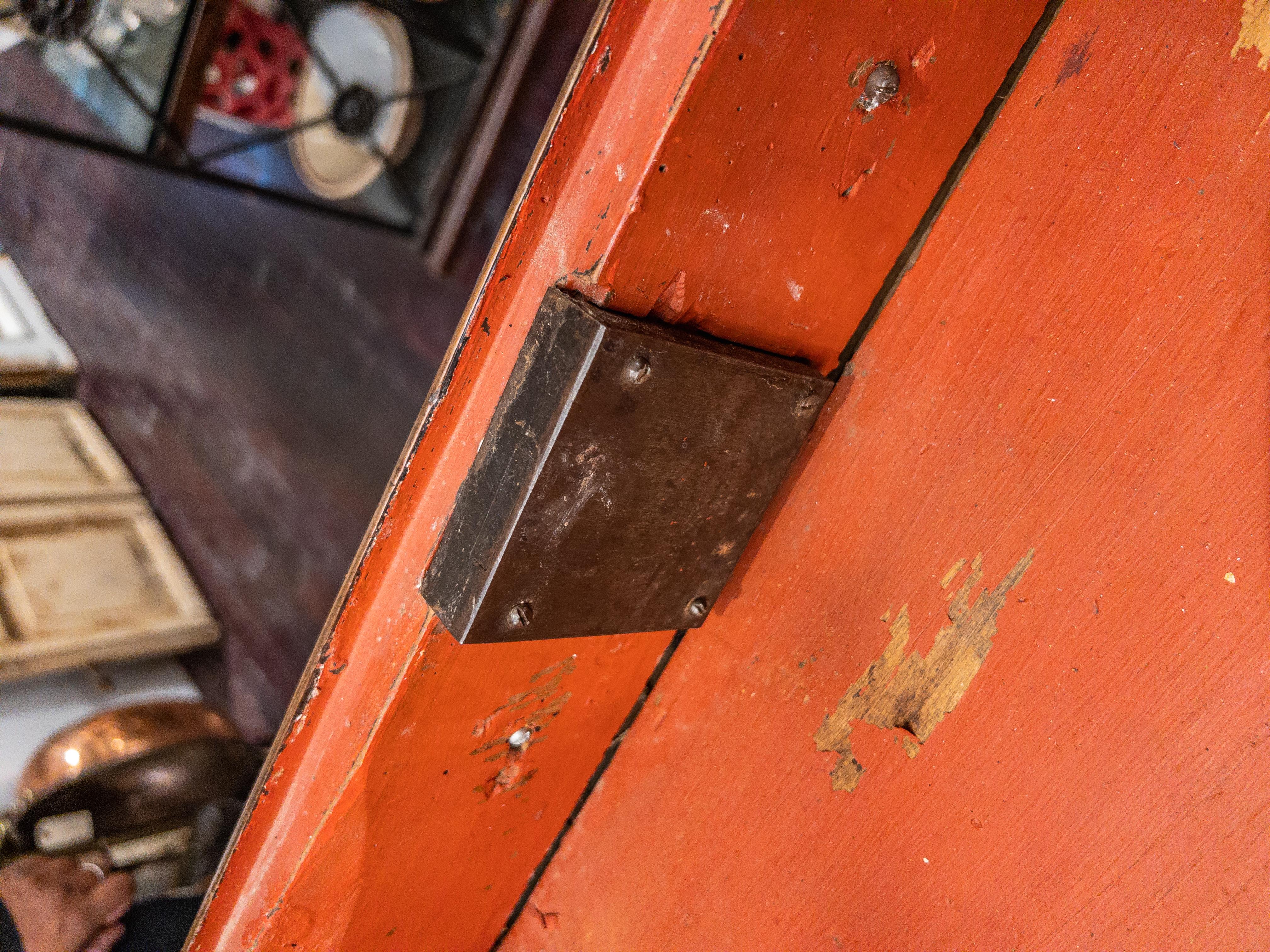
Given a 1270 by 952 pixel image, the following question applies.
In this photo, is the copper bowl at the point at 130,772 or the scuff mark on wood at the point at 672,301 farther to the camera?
the copper bowl at the point at 130,772

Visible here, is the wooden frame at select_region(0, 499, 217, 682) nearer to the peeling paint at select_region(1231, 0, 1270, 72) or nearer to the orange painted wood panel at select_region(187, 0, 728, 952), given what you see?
the orange painted wood panel at select_region(187, 0, 728, 952)

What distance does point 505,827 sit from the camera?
61cm

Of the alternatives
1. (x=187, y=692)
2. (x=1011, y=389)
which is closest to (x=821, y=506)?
(x=1011, y=389)

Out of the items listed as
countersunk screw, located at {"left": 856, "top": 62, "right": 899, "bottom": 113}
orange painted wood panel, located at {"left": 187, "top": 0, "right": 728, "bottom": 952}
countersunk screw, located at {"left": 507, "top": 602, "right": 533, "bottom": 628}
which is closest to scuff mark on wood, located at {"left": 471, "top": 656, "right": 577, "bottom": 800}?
orange painted wood panel, located at {"left": 187, "top": 0, "right": 728, "bottom": 952}

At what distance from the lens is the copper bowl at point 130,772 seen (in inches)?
56.2

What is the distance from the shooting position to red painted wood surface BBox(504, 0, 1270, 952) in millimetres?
354

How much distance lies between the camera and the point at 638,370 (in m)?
0.37

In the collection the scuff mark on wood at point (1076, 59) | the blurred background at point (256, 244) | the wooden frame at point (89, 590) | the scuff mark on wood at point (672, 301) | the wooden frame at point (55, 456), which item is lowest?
the wooden frame at point (89, 590)

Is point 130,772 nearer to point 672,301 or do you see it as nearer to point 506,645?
point 506,645

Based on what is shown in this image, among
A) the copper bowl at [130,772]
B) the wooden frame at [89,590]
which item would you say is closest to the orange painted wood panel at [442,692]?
the copper bowl at [130,772]

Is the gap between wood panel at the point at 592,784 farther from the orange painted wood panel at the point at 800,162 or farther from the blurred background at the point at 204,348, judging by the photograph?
the blurred background at the point at 204,348

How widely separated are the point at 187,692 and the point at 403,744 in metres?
2.10

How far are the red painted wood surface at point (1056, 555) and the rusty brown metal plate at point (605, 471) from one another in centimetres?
7

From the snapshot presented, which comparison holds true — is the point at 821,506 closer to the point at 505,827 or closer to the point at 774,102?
the point at 774,102
